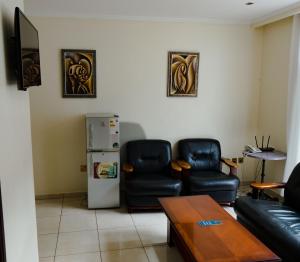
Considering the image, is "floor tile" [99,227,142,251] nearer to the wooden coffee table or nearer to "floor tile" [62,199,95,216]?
the wooden coffee table

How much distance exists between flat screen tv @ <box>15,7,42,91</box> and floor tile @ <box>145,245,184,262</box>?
73.7 inches

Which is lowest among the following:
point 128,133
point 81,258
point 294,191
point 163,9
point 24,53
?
point 81,258

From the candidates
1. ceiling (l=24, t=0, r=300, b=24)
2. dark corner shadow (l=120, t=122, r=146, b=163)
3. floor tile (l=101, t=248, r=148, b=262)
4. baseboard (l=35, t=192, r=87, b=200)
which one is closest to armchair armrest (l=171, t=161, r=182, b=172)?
dark corner shadow (l=120, t=122, r=146, b=163)

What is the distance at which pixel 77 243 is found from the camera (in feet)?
9.86

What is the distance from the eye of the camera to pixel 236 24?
4.28m

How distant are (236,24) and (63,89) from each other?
2633 mm

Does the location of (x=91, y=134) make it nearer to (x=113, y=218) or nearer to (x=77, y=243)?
(x=113, y=218)

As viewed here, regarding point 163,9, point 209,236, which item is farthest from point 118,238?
point 163,9

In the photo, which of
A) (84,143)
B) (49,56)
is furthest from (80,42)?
(84,143)

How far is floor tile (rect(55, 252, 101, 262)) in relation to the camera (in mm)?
2713

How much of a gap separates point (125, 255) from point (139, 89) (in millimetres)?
2230

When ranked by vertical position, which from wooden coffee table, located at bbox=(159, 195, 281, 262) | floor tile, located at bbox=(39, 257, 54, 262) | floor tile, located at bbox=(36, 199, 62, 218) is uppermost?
wooden coffee table, located at bbox=(159, 195, 281, 262)

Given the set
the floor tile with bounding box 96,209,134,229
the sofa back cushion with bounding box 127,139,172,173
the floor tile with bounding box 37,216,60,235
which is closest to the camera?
the floor tile with bounding box 37,216,60,235

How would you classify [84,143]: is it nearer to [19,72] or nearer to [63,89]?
[63,89]
